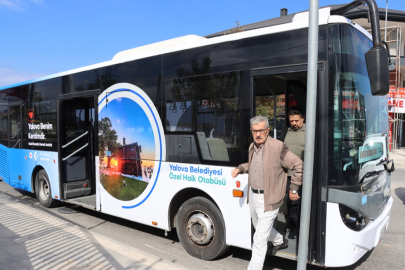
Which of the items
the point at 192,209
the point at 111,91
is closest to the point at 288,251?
the point at 192,209

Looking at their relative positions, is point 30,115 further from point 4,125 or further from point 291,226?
point 291,226

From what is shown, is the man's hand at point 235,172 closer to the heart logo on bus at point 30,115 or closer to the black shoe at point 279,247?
the black shoe at point 279,247

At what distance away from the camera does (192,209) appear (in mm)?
4758

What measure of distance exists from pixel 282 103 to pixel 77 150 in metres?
4.74

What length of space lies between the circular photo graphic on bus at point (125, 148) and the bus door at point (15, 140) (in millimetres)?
3752

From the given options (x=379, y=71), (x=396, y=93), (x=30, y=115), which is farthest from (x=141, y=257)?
(x=396, y=93)

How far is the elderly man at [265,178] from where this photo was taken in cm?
365

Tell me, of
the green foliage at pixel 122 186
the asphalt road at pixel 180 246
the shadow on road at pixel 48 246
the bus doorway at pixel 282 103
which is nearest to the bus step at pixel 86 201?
the asphalt road at pixel 180 246

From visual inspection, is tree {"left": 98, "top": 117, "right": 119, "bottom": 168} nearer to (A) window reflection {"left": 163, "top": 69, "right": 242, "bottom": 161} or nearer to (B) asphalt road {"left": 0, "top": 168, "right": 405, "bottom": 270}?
(B) asphalt road {"left": 0, "top": 168, "right": 405, "bottom": 270}

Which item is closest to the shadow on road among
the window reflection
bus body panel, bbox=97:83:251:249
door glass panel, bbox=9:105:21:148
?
bus body panel, bbox=97:83:251:249

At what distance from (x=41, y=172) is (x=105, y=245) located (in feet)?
13.1

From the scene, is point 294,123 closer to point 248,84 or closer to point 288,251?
point 248,84

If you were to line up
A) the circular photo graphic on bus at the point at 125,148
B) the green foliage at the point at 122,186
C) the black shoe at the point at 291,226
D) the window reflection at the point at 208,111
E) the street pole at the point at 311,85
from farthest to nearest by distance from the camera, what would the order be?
the green foliage at the point at 122,186 < the circular photo graphic on bus at the point at 125,148 < the black shoe at the point at 291,226 < the window reflection at the point at 208,111 < the street pole at the point at 311,85

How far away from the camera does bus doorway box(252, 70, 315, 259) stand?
469 centimetres
